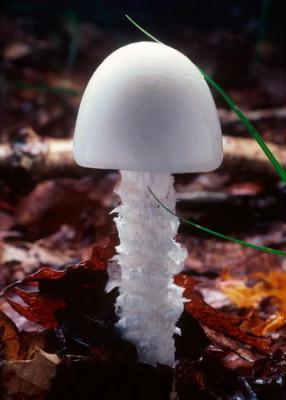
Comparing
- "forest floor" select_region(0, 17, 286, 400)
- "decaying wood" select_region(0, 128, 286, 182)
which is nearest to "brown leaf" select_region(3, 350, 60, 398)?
"forest floor" select_region(0, 17, 286, 400)

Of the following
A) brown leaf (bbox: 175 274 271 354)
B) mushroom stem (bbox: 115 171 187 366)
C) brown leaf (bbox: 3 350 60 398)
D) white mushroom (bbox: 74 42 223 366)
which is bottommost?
brown leaf (bbox: 3 350 60 398)

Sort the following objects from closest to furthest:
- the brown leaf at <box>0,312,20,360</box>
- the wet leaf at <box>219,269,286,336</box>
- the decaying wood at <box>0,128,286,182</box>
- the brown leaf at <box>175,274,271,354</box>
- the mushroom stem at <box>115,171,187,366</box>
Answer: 1. the mushroom stem at <box>115,171,187,366</box>
2. the brown leaf at <box>0,312,20,360</box>
3. the brown leaf at <box>175,274,271,354</box>
4. the wet leaf at <box>219,269,286,336</box>
5. the decaying wood at <box>0,128,286,182</box>

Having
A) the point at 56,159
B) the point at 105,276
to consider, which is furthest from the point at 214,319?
the point at 56,159

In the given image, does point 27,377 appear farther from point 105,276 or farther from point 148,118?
point 148,118

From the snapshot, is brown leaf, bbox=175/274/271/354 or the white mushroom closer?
the white mushroom

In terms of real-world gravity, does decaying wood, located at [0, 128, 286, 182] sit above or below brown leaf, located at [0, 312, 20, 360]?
above

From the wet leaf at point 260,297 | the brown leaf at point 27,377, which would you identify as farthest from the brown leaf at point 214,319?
the brown leaf at point 27,377

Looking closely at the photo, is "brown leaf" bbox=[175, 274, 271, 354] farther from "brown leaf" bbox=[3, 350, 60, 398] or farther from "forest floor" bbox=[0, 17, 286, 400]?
"brown leaf" bbox=[3, 350, 60, 398]
